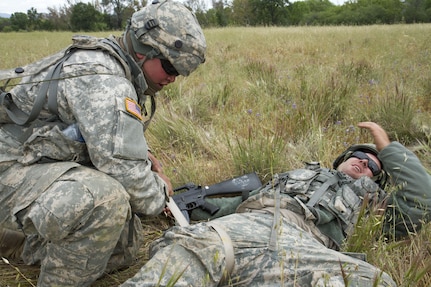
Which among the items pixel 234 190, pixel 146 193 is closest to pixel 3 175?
pixel 146 193

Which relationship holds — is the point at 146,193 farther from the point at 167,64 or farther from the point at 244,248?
the point at 167,64

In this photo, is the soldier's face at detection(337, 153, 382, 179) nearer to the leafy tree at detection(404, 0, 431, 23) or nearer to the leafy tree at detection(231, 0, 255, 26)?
the leafy tree at detection(404, 0, 431, 23)

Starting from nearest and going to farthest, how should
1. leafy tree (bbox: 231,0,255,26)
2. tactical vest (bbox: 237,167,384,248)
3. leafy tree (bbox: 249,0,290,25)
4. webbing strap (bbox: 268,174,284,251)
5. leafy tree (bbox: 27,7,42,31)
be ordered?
1. webbing strap (bbox: 268,174,284,251)
2. tactical vest (bbox: 237,167,384,248)
3. leafy tree (bbox: 27,7,42,31)
4. leafy tree (bbox: 231,0,255,26)
5. leafy tree (bbox: 249,0,290,25)

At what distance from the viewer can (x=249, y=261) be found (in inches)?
87.1

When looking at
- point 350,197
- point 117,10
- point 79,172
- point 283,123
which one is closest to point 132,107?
point 79,172

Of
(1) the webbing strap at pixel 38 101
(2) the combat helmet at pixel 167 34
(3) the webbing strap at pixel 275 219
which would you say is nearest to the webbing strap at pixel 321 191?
(3) the webbing strap at pixel 275 219

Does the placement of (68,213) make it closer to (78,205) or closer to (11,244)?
(78,205)

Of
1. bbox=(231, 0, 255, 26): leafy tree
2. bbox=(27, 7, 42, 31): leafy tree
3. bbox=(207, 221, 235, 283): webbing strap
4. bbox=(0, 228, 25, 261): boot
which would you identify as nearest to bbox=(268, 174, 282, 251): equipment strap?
bbox=(207, 221, 235, 283): webbing strap

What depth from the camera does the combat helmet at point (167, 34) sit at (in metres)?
2.56

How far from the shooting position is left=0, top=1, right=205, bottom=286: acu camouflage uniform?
2.04m

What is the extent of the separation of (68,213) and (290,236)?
114 centimetres

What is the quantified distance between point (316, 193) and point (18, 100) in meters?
1.83

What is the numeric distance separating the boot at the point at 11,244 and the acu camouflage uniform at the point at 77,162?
0.49ft

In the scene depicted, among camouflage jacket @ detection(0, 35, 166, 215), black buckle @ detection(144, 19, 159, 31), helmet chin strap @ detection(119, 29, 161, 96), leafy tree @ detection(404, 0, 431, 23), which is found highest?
black buckle @ detection(144, 19, 159, 31)
